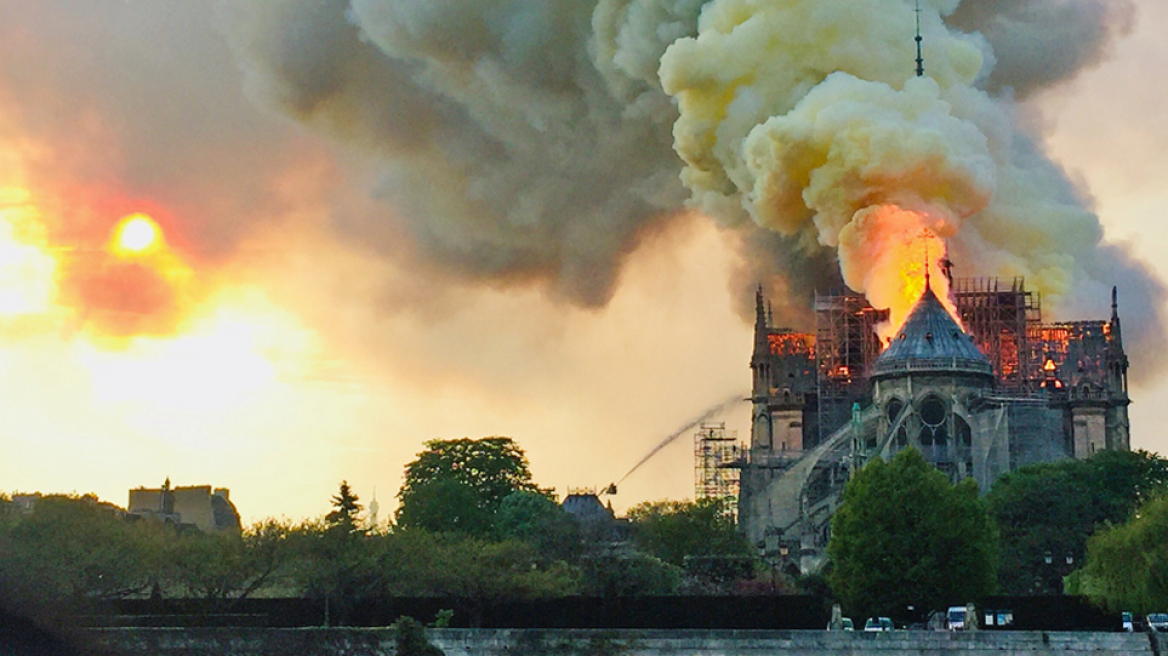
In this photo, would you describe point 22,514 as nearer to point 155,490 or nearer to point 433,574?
point 433,574

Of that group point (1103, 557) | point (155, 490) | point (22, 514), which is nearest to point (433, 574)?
point (22, 514)

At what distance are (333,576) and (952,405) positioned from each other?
35.9 metres

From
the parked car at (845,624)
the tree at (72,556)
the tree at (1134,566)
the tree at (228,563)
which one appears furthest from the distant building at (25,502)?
the tree at (1134,566)

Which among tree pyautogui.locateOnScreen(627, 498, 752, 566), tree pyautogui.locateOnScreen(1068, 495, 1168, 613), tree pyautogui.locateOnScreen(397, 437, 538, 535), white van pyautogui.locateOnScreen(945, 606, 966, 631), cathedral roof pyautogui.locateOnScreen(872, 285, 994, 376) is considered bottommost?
white van pyautogui.locateOnScreen(945, 606, 966, 631)

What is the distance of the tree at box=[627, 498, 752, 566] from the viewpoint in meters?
89.7

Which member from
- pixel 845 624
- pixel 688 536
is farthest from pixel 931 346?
pixel 845 624

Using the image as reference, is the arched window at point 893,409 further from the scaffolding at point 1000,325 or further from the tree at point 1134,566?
the tree at point 1134,566

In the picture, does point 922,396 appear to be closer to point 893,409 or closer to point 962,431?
point 893,409

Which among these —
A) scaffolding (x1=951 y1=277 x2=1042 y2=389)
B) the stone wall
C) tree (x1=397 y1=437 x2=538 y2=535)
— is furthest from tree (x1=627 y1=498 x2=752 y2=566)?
the stone wall

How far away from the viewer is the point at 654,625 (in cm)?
6341

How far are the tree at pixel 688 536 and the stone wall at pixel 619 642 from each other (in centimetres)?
2739

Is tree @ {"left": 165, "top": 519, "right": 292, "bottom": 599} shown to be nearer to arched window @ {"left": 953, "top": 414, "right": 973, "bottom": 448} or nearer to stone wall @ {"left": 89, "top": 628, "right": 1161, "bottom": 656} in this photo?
stone wall @ {"left": 89, "top": 628, "right": 1161, "bottom": 656}

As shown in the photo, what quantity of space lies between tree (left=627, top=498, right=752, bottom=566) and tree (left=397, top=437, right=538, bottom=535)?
22.5ft

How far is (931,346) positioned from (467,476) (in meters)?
20.8
